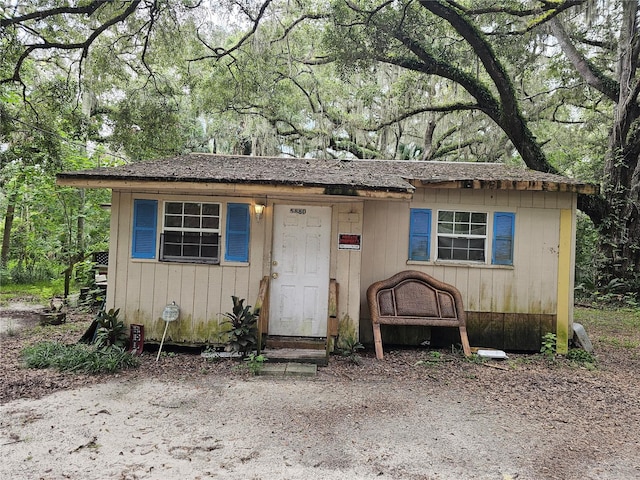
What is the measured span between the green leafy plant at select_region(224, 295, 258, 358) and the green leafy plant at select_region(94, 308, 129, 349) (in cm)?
149

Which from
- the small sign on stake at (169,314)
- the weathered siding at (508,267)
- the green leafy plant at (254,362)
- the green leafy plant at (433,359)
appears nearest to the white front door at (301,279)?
the green leafy plant at (254,362)

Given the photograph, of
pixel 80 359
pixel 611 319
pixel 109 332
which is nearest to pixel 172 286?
pixel 109 332

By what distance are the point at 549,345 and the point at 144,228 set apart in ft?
20.2

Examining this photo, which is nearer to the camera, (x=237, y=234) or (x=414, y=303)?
→ (x=237, y=234)

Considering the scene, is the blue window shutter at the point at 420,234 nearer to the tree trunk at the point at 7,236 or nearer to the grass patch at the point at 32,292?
the grass patch at the point at 32,292

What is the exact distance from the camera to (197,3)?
810 centimetres

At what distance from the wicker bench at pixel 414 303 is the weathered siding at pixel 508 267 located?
27cm

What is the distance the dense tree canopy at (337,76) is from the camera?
855 cm

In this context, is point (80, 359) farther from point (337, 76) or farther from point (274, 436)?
point (337, 76)

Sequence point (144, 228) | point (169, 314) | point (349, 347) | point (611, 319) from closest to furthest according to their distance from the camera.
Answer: point (169, 314), point (349, 347), point (144, 228), point (611, 319)

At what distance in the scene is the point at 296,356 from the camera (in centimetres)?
549

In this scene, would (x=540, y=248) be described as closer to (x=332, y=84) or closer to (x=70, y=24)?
(x=332, y=84)

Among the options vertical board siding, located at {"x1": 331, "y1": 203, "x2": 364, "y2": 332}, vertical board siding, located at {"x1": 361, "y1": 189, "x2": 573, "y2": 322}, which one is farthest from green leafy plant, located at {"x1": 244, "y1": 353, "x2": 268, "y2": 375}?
vertical board siding, located at {"x1": 361, "y1": 189, "x2": 573, "y2": 322}

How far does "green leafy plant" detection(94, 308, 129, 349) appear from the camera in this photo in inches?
218
